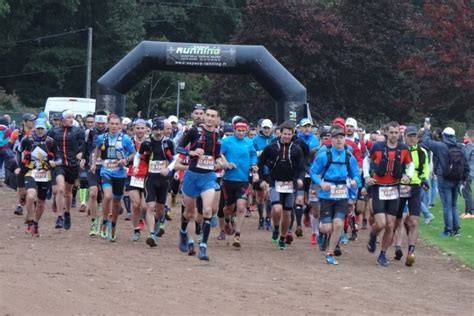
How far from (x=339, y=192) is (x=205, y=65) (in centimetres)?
1430

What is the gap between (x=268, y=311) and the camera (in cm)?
1082

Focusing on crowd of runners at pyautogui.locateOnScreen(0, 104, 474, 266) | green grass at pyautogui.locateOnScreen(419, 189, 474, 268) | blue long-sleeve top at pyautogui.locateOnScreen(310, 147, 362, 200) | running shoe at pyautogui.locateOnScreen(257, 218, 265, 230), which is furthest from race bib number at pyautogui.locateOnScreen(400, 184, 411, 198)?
running shoe at pyautogui.locateOnScreen(257, 218, 265, 230)

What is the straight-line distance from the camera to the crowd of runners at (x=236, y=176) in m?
15.2

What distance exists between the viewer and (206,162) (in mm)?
15039

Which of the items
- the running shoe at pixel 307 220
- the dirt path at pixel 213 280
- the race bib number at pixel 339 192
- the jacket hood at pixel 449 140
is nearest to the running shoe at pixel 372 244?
the dirt path at pixel 213 280

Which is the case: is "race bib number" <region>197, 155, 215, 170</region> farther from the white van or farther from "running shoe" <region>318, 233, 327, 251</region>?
the white van

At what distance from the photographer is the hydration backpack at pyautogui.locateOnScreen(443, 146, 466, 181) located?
19906 mm

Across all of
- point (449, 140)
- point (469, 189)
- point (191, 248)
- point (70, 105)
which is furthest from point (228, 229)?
point (70, 105)

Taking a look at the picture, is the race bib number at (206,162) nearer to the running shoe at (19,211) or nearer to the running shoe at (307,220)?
the running shoe at (307,220)

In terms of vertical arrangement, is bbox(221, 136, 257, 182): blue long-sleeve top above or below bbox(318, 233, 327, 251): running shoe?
above

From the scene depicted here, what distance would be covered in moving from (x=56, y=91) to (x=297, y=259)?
46.0 meters

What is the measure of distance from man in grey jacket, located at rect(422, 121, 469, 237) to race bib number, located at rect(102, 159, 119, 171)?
21.8 feet

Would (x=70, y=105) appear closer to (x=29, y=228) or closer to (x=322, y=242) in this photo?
(x=29, y=228)

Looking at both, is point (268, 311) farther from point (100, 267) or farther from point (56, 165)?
point (56, 165)
